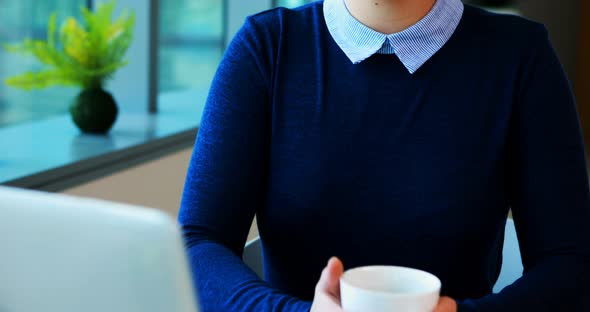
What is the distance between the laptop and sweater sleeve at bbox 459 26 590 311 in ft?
2.20

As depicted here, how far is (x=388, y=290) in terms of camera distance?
2.67 ft

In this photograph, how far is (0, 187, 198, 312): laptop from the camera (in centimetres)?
52

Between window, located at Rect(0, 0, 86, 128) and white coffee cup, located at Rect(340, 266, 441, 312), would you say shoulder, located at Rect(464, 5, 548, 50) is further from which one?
window, located at Rect(0, 0, 86, 128)

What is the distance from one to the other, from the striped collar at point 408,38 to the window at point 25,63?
1561 millimetres

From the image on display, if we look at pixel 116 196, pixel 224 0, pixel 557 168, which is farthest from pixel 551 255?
pixel 224 0

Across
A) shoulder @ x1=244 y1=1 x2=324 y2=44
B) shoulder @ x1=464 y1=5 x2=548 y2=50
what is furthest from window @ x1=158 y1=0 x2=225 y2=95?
shoulder @ x1=464 y1=5 x2=548 y2=50

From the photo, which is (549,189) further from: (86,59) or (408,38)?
(86,59)

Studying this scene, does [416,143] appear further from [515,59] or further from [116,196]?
[116,196]

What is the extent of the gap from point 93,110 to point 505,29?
1.70 meters

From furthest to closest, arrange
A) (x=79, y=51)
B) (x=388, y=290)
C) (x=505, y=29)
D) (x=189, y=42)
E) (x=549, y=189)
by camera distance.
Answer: (x=189, y=42) → (x=79, y=51) → (x=505, y=29) → (x=549, y=189) → (x=388, y=290)

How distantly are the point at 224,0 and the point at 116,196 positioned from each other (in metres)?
2.00

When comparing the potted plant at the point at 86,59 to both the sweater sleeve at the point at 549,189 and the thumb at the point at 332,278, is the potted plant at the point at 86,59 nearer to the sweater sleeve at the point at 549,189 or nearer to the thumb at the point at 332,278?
the sweater sleeve at the point at 549,189

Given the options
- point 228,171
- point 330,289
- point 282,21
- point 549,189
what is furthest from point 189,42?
point 330,289

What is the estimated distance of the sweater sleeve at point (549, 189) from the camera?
1.12 metres
